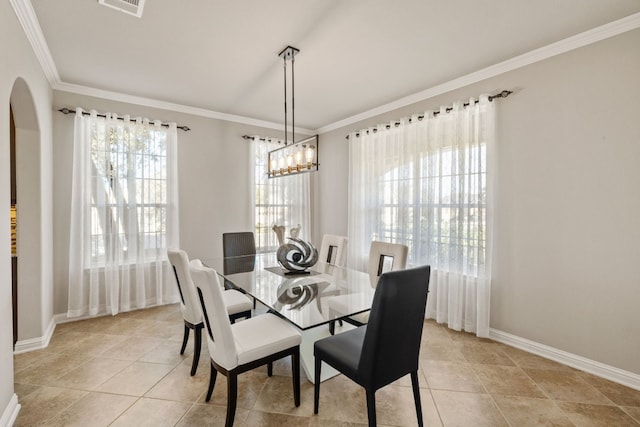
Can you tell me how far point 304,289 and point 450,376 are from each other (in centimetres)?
136

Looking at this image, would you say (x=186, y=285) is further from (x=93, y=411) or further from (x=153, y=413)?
(x=93, y=411)

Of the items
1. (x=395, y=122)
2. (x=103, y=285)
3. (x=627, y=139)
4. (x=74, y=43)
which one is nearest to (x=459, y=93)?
(x=395, y=122)

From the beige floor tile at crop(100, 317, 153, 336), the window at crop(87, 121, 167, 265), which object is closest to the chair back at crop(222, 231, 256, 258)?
the window at crop(87, 121, 167, 265)

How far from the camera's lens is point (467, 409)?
6.39 ft

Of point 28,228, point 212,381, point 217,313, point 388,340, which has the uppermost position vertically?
point 28,228

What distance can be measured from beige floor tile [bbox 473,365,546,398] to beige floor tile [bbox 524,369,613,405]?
0.22ft

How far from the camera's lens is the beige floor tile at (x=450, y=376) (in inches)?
86.1

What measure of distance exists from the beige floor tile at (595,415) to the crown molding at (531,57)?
272 cm

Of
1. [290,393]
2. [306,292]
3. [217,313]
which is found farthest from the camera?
[306,292]

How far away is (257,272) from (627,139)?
3.20m

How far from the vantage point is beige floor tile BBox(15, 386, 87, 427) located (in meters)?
1.84

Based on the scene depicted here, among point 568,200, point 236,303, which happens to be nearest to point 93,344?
point 236,303

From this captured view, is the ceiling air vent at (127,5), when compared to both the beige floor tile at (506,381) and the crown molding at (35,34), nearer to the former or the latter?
the crown molding at (35,34)

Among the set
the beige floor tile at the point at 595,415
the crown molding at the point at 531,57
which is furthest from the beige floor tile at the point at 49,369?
the crown molding at the point at 531,57
